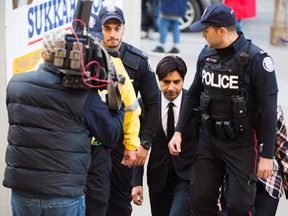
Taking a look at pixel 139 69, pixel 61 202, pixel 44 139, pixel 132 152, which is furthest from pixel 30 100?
pixel 139 69

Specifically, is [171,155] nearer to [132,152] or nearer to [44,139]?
[132,152]

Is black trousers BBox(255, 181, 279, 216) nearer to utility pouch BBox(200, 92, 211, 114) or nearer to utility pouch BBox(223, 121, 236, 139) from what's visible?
utility pouch BBox(223, 121, 236, 139)

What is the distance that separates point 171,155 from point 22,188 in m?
1.78

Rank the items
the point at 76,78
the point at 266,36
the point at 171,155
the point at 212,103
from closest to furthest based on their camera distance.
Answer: the point at 76,78 → the point at 212,103 → the point at 171,155 → the point at 266,36

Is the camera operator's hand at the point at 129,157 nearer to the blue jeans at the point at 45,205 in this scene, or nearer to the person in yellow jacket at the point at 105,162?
the person in yellow jacket at the point at 105,162

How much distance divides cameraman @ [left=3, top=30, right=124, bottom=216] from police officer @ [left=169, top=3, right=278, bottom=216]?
4.13 feet

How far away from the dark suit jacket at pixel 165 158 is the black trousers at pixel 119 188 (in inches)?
6.2

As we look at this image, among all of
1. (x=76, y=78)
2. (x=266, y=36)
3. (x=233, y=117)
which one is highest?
(x=76, y=78)

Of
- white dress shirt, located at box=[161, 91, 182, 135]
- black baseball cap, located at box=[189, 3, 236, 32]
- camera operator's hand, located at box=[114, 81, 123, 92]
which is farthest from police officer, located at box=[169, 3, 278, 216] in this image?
camera operator's hand, located at box=[114, 81, 123, 92]

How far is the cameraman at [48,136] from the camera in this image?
15.3 ft

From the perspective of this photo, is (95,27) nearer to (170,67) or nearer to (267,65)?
(170,67)

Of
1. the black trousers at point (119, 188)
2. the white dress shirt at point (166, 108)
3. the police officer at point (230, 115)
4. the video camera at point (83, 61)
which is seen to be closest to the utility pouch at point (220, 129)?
the police officer at point (230, 115)

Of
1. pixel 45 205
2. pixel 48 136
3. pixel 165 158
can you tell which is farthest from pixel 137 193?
pixel 48 136

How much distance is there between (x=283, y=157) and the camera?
6.04 metres
